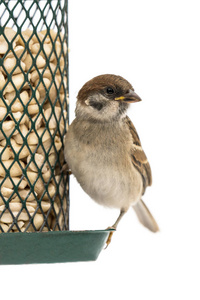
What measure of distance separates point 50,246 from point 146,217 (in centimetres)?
91

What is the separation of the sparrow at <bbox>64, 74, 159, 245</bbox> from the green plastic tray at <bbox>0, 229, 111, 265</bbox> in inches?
11.0

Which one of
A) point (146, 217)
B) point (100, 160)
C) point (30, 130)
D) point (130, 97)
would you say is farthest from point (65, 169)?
point (146, 217)

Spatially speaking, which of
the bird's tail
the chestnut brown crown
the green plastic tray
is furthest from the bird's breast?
the bird's tail

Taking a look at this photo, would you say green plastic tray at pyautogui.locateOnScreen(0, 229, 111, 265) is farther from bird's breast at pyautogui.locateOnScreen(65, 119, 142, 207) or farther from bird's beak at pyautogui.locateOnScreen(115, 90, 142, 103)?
bird's beak at pyautogui.locateOnScreen(115, 90, 142, 103)

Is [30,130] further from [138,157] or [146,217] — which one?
[146,217]

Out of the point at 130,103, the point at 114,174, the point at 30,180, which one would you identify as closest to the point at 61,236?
the point at 30,180

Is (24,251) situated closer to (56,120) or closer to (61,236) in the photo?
(61,236)

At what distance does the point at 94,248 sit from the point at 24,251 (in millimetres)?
254

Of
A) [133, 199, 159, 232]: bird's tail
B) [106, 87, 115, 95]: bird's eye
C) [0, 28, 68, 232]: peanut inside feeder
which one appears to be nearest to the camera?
[0, 28, 68, 232]: peanut inside feeder

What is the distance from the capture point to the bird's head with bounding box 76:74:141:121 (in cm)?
195

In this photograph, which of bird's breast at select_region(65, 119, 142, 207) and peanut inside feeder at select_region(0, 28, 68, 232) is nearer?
peanut inside feeder at select_region(0, 28, 68, 232)

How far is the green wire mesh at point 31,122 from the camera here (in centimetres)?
185

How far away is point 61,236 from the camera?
1.77 meters

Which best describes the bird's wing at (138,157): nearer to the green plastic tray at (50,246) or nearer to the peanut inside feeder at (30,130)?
the peanut inside feeder at (30,130)
